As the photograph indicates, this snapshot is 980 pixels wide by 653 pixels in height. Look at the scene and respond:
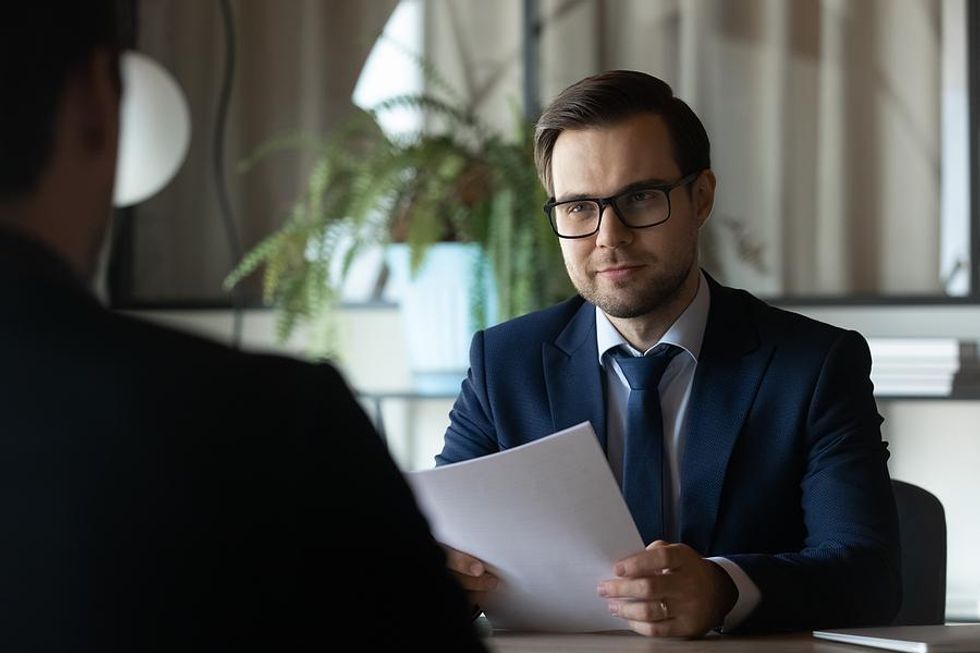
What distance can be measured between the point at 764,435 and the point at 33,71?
1.41 m

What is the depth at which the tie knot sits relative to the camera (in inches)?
76.5

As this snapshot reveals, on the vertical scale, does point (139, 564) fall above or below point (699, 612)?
above

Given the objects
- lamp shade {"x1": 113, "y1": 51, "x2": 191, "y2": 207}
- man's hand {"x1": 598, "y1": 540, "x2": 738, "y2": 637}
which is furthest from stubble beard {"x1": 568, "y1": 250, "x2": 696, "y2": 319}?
lamp shade {"x1": 113, "y1": 51, "x2": 191, "y2": 207}

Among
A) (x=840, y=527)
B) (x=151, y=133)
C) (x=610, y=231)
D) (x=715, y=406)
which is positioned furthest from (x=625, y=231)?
(x=151, y=133)

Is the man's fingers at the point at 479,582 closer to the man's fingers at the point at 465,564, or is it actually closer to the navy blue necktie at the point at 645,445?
the man's fingers at the point at 465,564

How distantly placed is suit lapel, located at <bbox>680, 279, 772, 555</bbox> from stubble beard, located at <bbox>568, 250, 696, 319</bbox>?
0.08m

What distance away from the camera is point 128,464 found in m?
0.62

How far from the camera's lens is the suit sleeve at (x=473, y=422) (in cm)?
204

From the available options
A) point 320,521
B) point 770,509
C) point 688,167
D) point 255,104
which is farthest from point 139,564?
point 255,104

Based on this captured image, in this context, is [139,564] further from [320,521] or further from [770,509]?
[770,509]

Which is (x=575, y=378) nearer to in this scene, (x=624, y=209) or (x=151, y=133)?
(x=624, y=209)

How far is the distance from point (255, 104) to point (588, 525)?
7.96 feet

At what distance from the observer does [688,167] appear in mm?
2027

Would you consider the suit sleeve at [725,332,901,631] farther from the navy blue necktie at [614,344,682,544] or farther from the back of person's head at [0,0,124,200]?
the back of person's head at [0,0,124,200]
